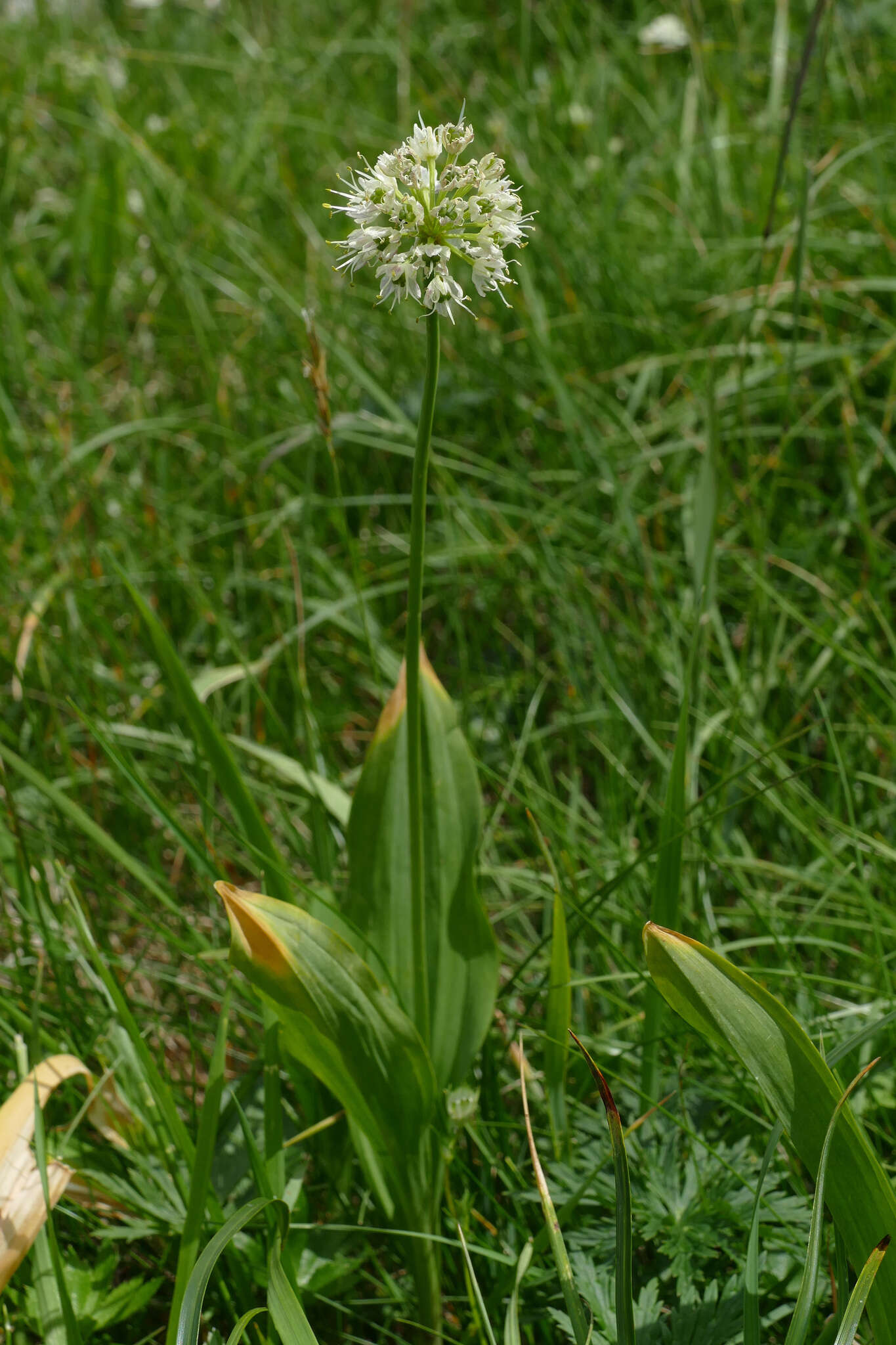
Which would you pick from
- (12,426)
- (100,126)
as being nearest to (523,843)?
(12,426)

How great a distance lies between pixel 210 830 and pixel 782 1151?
1.10 m

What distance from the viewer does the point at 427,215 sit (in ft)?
3.11

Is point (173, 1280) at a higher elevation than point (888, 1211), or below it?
below

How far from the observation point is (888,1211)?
939mm

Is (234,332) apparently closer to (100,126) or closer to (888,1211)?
(100,126)

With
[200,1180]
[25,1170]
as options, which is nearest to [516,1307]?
[200,1180]

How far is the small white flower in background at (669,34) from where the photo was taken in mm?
3496

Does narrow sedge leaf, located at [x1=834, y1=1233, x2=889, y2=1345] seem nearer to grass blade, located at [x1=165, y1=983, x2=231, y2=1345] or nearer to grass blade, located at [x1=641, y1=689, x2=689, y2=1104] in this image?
grass blade, located at [x1=641, y1=689, x2=689, y2=1104]

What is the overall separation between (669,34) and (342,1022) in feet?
11.9

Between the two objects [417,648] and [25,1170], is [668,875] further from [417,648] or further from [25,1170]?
[25,1170]

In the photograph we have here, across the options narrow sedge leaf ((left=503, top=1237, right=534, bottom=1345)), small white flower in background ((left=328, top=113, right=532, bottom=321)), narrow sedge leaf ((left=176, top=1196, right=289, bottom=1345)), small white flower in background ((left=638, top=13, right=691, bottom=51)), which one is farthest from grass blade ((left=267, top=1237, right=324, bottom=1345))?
small white flower in background ((left=638, top=13, right=691, bottom=51))

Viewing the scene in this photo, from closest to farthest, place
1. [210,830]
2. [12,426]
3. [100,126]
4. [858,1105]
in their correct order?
[858,1105] < [210,830] < [12,426] < [100,126]

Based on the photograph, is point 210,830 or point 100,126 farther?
point 100,126

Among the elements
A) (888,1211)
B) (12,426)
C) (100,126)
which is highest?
(100,126)
